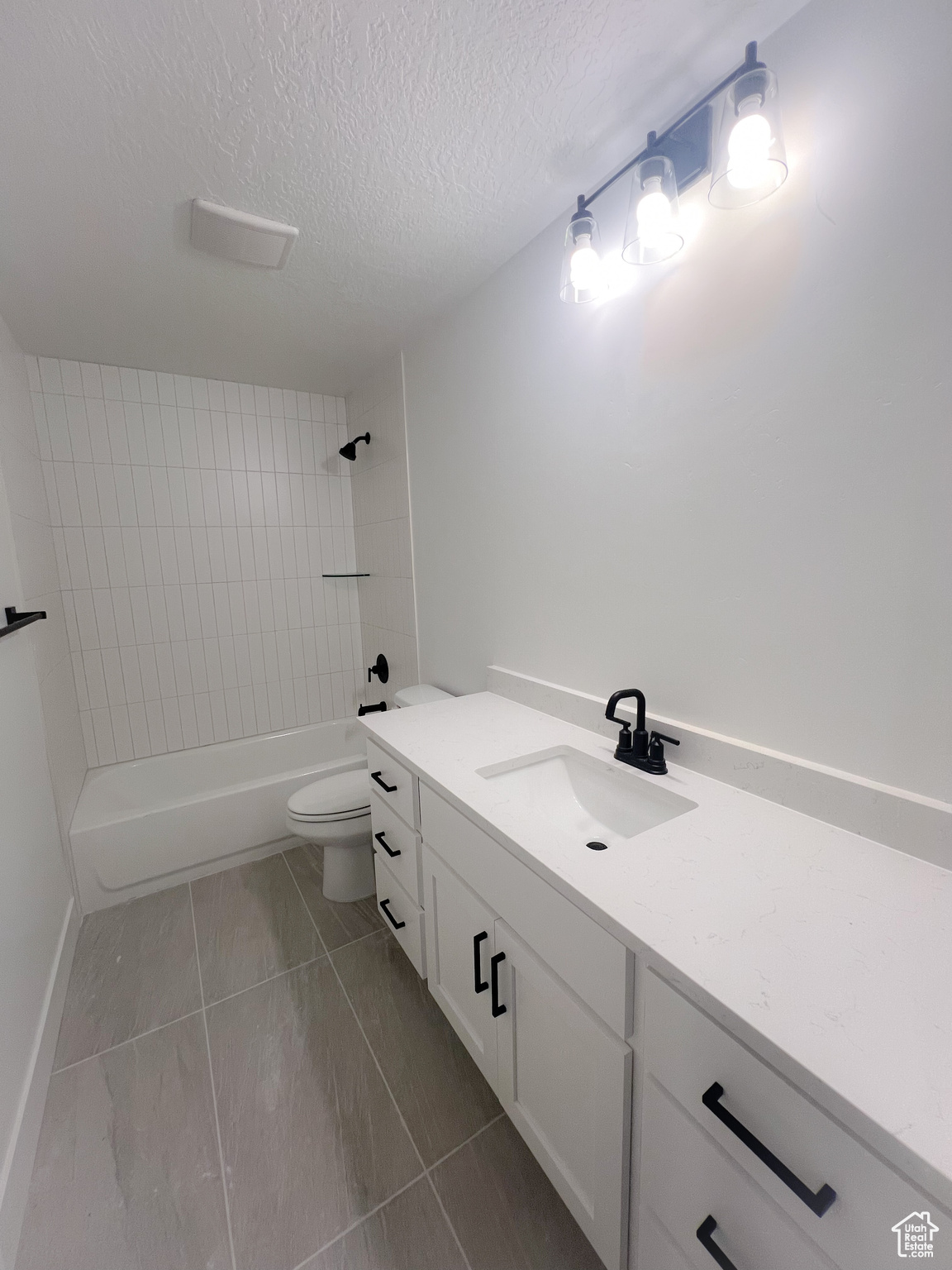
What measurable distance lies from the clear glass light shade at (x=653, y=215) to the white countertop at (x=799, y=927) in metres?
1.13

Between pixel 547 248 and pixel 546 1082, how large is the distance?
6.42ft

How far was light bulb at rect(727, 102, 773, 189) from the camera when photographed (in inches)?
32.2

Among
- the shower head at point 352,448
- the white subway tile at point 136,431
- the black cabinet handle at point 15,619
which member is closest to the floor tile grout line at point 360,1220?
the black cabinet handle at point 15,619

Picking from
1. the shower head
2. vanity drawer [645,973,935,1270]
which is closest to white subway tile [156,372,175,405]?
the shower head

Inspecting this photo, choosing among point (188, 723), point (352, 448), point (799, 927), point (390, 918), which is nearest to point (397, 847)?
point (390, 918)

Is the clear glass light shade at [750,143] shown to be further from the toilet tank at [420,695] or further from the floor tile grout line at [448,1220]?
the floor tile grout line at [448,1220]

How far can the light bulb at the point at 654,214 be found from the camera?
97cm

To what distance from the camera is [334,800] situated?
77.5 inches

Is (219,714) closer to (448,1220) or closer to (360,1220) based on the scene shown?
(360,1220)

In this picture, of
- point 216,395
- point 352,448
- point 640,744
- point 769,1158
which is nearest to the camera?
point 769,1158

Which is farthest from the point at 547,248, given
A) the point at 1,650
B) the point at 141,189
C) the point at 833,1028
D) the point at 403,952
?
the point at 403,952

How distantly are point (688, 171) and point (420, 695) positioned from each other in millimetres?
1738

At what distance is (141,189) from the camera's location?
117 centimetres

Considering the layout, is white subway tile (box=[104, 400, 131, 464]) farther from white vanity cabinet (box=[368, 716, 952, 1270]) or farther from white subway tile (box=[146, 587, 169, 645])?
white vanity cabinet (box=[368, 716, 952, 1270])
